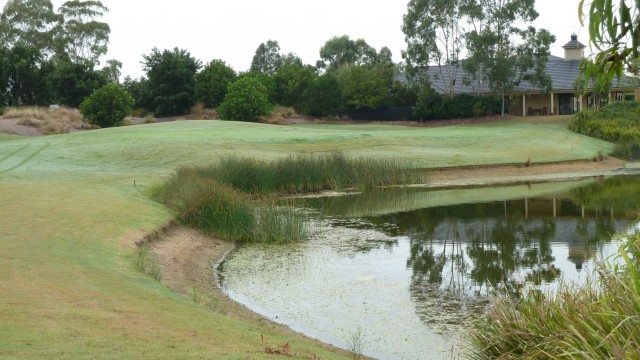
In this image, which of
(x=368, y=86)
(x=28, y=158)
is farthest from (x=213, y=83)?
(x=28, y=158)

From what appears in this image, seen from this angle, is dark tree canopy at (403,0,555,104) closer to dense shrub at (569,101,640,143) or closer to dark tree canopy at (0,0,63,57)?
dense shrub at (569,101,640,143)

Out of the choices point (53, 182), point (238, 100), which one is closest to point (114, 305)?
point (53, 182)

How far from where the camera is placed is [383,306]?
12.1m

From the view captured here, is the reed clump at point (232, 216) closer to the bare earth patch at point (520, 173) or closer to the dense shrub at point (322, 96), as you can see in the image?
the bare earth patch at point (520, 173)

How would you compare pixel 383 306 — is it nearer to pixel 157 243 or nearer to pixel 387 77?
pixel 157 243

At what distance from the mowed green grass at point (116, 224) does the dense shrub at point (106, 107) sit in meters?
6.69

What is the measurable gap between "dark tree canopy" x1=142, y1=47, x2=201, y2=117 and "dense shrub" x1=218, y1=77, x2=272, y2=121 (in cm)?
635

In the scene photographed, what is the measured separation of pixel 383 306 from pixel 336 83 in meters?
54.4

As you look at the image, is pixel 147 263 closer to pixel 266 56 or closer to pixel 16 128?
pixel 16 128

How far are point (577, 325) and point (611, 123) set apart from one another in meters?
45.8

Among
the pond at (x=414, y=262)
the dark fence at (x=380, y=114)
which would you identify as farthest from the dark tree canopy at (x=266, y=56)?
the pond at (x=414, y=262)

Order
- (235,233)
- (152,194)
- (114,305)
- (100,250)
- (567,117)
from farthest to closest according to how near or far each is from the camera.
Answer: (567,117)
(152,194)
(235,233)
(100,250)
(114,305)

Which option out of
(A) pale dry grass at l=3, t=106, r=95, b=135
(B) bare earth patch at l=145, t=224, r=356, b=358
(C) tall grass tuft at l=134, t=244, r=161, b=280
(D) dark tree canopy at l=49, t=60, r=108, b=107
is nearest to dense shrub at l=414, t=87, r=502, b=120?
(A) pale dry grass at l=3, t=106, r=95, b=135

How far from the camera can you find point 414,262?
15883 millimetres
